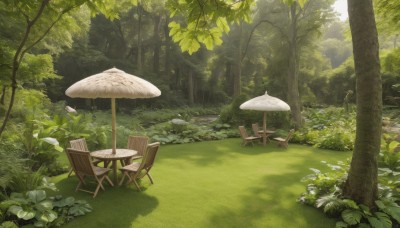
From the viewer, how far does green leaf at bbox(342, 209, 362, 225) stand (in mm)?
4689

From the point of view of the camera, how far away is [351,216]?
4.78m

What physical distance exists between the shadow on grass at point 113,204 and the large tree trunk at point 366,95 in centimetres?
377

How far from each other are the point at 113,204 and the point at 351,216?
4245mm

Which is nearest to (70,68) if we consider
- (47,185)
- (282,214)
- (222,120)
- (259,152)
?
(222,120)

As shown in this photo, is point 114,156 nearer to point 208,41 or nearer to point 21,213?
point 21,213

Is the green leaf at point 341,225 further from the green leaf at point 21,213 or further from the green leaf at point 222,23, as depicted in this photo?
the green leaf at point 21,213

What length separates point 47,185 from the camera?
5.80 metres

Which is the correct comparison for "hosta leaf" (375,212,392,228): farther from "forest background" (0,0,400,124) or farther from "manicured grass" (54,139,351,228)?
"forest background" (0,0,400,124)

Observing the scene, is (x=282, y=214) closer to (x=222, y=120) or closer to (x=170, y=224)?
(x=170, y=224)

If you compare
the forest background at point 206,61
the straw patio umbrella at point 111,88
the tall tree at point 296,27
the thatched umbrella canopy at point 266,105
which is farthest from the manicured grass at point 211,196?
the forest background at point 206,61

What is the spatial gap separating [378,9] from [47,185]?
322 inches

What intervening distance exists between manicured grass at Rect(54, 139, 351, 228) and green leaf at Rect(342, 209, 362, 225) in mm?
359

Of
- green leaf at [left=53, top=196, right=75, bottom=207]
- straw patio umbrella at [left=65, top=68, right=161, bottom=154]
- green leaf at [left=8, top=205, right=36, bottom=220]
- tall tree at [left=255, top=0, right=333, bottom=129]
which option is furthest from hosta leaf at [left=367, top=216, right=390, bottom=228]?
tall tree at [left=255, top=0, right=333, bottom=129]

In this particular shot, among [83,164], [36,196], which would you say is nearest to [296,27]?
[83,164]
